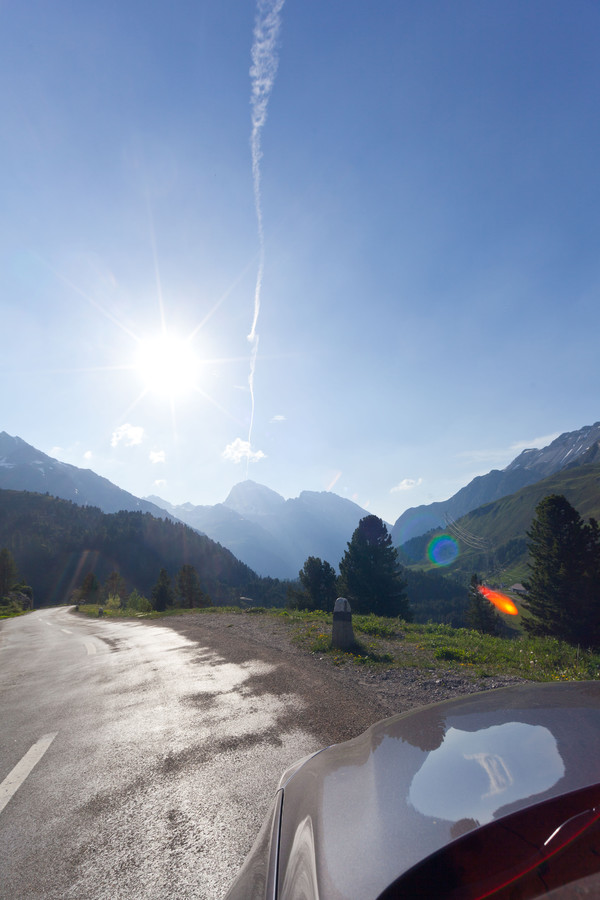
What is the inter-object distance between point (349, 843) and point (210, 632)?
12711 millimetres

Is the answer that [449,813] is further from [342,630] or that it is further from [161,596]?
[161,596]

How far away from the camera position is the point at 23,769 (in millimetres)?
3877

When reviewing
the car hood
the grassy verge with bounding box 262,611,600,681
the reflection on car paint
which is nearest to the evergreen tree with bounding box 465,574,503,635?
the grassy verge with bounding box 262,611,600,681

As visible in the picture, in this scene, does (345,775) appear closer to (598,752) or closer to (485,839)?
(485,839)

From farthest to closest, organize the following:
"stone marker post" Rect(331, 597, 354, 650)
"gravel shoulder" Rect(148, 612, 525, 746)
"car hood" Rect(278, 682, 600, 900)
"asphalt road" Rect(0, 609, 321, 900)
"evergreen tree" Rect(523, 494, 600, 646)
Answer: "evergreen tree" Rect(523, 494, 600, 646)
"stone marker post" Rect(331, 597, 354, 650)
"gravel shoulder" Rect(148, 612, 525, 746)
"asphalt road" Rect(0, 609, 321, 900)
"car hood" Rect(278, 682, 600, 900)

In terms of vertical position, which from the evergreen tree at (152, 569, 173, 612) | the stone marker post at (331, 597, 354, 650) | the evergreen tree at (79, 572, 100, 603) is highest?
the evergreen tree at (79, 572, 100, 603)

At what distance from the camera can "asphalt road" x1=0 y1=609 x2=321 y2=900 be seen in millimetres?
2445

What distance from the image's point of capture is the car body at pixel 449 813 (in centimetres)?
122

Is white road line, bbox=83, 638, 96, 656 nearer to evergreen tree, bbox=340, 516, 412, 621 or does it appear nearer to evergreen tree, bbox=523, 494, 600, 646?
evergreen tree, bbox=340, 516, 412, 621

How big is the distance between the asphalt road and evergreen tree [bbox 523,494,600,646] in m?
35.1

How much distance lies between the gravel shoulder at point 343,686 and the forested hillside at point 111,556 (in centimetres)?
13813

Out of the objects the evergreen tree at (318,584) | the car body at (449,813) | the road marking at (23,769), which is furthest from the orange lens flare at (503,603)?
the car body at (449,813)

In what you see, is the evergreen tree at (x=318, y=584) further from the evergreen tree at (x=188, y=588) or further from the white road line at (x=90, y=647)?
the white road line at (x=90, y=647)

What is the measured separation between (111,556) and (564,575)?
181564 millimetres
